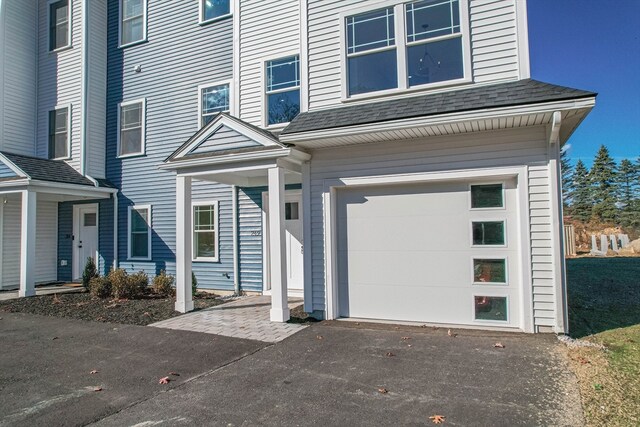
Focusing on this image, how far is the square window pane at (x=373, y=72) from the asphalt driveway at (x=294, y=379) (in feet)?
13.7

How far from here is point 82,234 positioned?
12070mm

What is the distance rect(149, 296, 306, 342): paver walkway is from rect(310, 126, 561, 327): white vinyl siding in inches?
38.9

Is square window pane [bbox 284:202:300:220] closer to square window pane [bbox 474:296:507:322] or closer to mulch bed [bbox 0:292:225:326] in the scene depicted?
mulch bed [bbox 0:292:225:326]

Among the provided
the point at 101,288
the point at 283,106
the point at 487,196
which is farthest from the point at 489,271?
the point at 101,288

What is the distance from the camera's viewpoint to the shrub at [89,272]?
35.4 feet

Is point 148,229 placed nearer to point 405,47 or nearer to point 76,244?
point 76,244

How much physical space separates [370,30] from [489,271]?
15.2ft

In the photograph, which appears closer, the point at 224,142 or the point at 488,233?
the point at 488,233

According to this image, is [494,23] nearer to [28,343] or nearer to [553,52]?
[553,52]

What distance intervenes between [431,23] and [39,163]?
10.9 m

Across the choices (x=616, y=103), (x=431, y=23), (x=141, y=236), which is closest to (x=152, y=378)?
(x=431, y=23)

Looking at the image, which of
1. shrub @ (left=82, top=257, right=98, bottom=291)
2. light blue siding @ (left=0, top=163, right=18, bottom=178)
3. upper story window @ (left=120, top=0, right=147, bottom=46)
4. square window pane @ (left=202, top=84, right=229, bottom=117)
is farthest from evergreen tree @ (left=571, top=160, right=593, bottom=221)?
light blue siding @ (left=0, top=163, right=18, bottom=178)

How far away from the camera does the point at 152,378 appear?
14.4ft

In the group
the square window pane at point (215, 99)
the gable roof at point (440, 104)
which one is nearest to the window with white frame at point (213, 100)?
the square window pane at point (215, 99)
